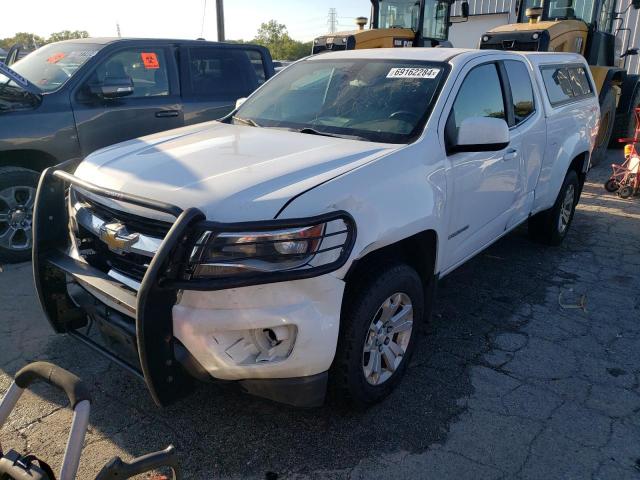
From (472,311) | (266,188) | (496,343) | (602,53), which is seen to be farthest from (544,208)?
(602,53)

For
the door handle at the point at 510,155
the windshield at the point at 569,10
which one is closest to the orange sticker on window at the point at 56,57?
the door handle at the point at 510,155

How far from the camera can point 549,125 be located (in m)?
4.59

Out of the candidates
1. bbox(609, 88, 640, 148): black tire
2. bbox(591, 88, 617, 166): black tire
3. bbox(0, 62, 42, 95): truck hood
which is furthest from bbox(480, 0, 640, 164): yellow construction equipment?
bbox(0, 62, 42, 95): truck hood

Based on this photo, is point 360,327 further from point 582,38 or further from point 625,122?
point 625,122

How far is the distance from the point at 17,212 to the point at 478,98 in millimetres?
3963

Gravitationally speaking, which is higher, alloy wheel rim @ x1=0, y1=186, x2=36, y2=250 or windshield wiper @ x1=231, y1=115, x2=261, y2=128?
windshield wiper @ x1=231, y1=115, x2=261, y2=128

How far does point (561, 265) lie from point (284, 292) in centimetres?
376

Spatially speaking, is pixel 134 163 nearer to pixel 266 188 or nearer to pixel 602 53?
pixel 266 188

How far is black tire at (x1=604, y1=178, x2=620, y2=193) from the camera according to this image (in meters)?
7.64

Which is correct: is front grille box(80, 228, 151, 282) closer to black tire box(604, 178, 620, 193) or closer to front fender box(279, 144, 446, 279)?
front fender box(279, 144, 446, 279)

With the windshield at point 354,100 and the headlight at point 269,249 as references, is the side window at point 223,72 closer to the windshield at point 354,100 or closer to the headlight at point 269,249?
the windshield at point 354,100

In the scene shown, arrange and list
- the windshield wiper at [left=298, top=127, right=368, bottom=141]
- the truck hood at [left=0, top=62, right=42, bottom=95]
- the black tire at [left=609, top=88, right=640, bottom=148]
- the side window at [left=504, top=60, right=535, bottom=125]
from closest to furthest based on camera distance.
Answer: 1. the windshield wiper at [left=298, top=127, right=368, bottom=141]
2. the side window at [left=504, top=60, right=535, bottom=125]
3. the truck hood at [left=0, top=62, right=42, bottom=95]
4. the black tire at [left=609, top=88, right=640, bottom=148]

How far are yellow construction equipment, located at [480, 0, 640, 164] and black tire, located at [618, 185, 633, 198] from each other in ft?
5.95

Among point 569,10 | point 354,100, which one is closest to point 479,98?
point 354,100
